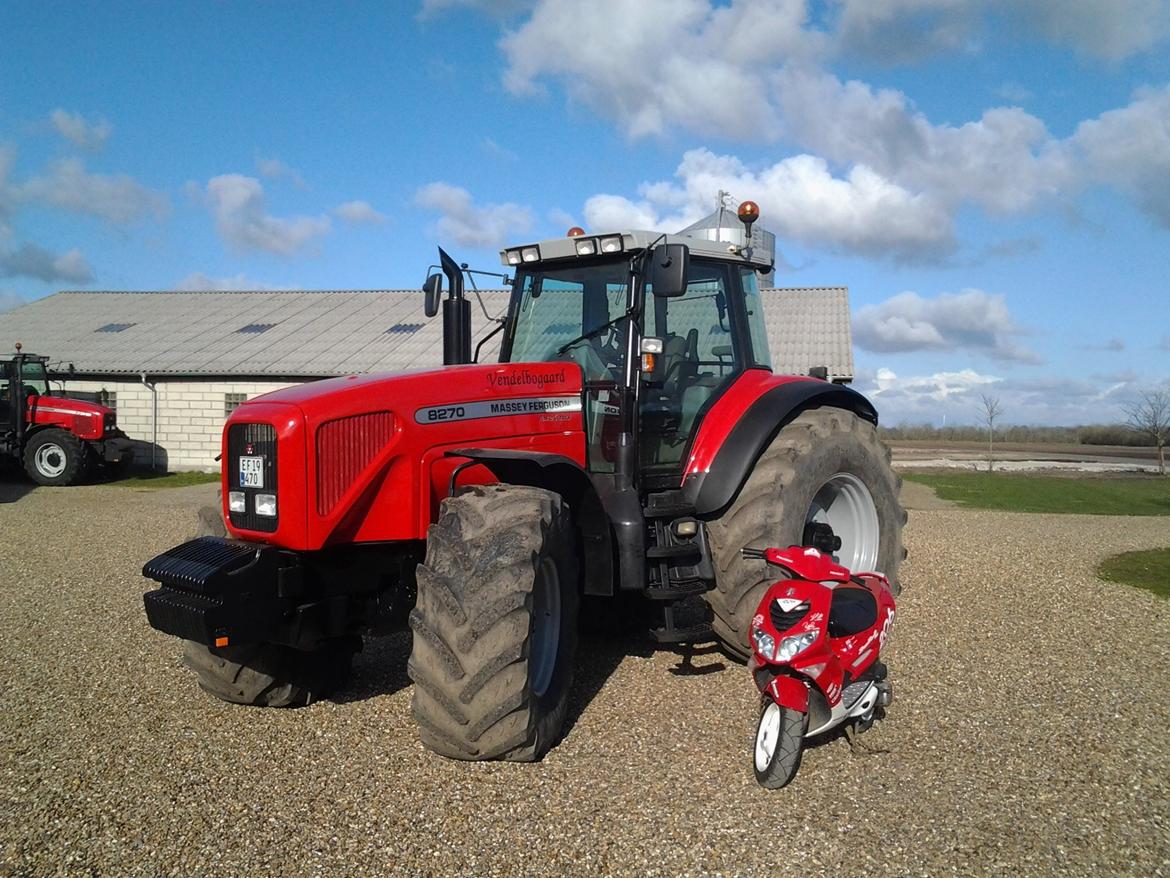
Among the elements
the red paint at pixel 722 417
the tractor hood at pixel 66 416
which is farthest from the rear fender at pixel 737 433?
the tractor hood at pixel 66 416

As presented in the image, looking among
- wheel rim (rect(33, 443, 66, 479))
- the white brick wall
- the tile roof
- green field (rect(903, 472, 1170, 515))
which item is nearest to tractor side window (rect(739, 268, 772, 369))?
green field (rect(903, 472, 1170, 515))

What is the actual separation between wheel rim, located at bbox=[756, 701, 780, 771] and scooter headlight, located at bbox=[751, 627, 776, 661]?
0.70ft

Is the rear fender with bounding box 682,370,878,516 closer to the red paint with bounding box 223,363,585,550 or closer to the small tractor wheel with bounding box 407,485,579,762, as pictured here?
the red paint with bounding box 223,363,585,550

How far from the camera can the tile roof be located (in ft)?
72.7

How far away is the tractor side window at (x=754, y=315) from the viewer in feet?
19.3

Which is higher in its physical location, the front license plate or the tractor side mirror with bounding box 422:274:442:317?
the tractor side mirror with bounding box 422:274:442:317

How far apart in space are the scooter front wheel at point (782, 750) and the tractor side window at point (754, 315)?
264cm

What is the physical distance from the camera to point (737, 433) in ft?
17.1

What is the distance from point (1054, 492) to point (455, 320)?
19010 mm

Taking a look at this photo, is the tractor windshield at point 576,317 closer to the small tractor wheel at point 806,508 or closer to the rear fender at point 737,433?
the rear fender at point 737,433

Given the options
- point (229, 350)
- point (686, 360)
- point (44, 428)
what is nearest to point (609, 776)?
point (686, 360)

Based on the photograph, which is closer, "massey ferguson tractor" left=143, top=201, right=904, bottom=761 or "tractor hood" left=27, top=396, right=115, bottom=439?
"massey ferguson tractor" left=143, top=201, right=904, bottom=761

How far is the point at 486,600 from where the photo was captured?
370 cm

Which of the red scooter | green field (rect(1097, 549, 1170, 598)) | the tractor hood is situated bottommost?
green field (rect(1097, 549, 1170, 598))
